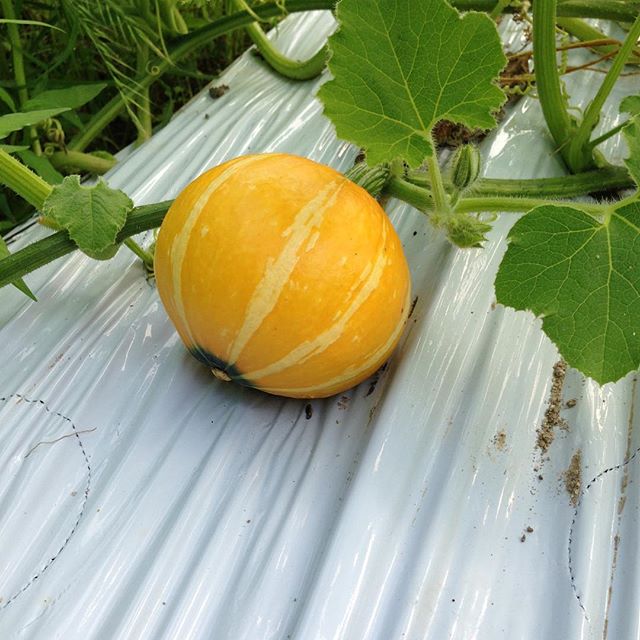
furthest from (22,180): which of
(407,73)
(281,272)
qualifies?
(407,73)

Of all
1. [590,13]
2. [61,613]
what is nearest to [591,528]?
[61,613]

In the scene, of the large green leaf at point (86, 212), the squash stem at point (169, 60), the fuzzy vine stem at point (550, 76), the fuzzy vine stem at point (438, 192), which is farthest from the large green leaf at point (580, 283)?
the squash stem at point (169, 60)

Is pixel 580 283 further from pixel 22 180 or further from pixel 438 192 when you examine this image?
pixel 22 180

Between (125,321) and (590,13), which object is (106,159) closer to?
(125,321)

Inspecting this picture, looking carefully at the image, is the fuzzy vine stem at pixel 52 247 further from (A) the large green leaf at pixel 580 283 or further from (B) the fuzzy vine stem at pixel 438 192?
(A) the large green leaf at pixel 580 283

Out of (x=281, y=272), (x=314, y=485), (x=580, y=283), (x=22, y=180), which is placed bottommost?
(x=314, y=485)
